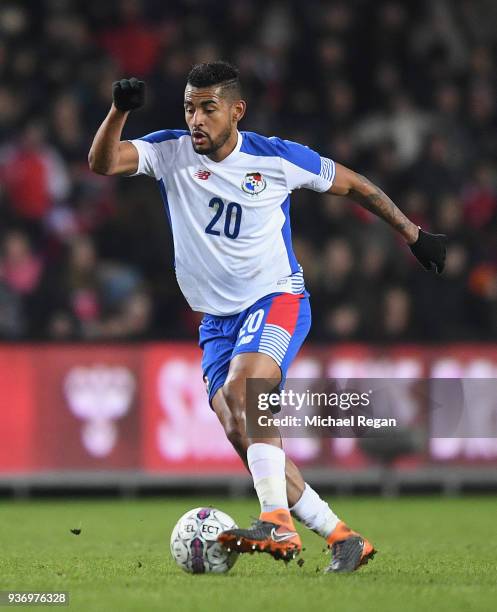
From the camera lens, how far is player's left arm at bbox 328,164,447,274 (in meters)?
6.64

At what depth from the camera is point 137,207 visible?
1311 centimetres

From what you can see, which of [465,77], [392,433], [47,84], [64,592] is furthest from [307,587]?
[465,77]

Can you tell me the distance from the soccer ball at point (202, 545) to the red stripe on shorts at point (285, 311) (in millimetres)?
901

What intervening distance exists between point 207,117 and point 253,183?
37 cm

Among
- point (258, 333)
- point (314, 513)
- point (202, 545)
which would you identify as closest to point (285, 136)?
point (258, 333)

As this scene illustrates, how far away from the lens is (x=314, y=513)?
629 centimetres

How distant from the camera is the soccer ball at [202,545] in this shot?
6.02 m

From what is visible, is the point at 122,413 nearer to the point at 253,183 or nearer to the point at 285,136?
the point at 285,136

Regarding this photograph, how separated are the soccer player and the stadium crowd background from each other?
510cm

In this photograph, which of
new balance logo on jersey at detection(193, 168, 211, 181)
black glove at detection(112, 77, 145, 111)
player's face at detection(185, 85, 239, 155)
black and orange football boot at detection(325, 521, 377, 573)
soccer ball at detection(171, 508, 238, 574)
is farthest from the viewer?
new balance logo on jersey at detection(193, 168, 211, 181)

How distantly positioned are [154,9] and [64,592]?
36.5 ft

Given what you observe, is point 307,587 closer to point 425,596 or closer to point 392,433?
point 425,596

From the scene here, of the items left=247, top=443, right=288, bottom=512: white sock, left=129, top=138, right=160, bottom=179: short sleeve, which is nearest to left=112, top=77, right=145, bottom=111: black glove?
left=129, top=138, right=160, bottom=179: short sleeve

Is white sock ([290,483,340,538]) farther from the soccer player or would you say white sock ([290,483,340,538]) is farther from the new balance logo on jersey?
the new balance logo on jersey
